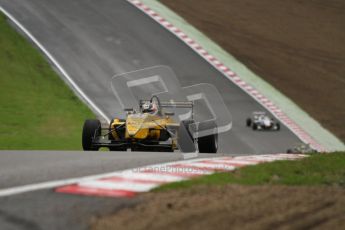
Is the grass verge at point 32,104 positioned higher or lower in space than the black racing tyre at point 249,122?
higher

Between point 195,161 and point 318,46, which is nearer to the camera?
point 195,161

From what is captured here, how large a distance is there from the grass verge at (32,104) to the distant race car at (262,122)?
5.56m

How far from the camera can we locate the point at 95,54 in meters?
28.5

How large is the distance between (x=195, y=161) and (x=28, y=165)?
2.31 m

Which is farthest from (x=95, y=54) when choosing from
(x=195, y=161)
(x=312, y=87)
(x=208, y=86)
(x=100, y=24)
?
(x=195, y=161)

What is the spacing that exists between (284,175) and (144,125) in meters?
6.52

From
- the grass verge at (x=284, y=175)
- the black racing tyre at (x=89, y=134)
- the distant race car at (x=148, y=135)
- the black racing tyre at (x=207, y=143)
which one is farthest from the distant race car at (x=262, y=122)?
the grass verge at (x=284, y=175)


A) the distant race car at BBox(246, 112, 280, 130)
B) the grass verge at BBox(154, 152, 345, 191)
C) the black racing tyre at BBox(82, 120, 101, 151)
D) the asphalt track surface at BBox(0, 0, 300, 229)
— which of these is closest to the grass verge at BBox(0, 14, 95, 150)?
the asphalt track surface at BBox(0, 0, 300, 229)

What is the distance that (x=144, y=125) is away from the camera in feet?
46.3

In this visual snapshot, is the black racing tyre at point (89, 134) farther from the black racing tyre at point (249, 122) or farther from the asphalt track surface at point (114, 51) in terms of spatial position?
the black racing tyre at point (249, 122)

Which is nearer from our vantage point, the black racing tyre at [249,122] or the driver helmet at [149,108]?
the driver helmet at [149,108]

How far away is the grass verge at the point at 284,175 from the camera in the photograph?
23.5 feet

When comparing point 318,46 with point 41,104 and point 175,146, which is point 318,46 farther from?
point 175,146

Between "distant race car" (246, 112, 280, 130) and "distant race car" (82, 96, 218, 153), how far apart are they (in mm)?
8574
